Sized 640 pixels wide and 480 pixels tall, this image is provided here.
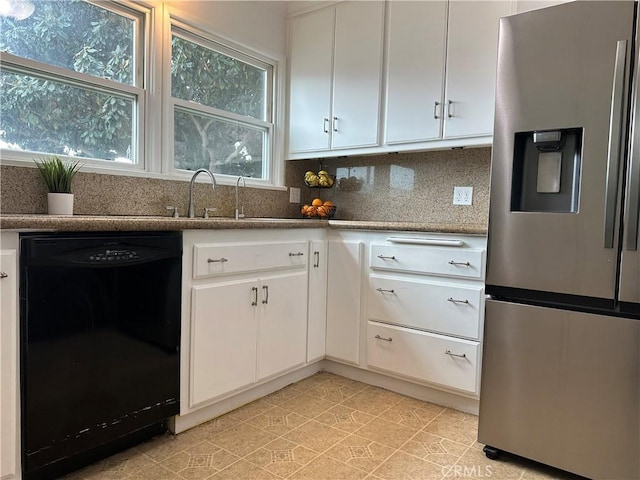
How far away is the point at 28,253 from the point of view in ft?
4.59

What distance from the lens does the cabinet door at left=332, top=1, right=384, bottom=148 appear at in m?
2.73

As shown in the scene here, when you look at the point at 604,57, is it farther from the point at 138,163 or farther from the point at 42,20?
the point at 42,20

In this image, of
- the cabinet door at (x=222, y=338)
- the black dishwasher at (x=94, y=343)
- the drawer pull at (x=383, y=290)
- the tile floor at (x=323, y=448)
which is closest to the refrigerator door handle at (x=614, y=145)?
the tile floor at (x=323, y=448)

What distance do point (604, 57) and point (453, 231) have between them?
0.93 m

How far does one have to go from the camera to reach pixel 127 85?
232 cm

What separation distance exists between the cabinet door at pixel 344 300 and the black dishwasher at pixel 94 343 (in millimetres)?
1041

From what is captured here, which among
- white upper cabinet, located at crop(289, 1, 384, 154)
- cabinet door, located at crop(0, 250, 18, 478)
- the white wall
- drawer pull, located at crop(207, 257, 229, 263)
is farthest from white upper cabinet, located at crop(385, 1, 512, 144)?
cabinet door, located at crop(0, 250, 18, 478)

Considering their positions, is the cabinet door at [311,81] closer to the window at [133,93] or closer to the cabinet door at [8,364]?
the window at [133,93]

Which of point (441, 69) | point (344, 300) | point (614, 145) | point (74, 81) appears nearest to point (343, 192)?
point (344, 300)

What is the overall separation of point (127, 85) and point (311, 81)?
122 centimetres

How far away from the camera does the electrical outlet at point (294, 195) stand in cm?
326

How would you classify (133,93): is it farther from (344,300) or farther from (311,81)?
(344,300)

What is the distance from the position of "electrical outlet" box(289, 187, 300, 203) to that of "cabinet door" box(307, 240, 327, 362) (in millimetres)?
723

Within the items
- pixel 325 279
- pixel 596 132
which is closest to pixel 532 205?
pixel 596 132
